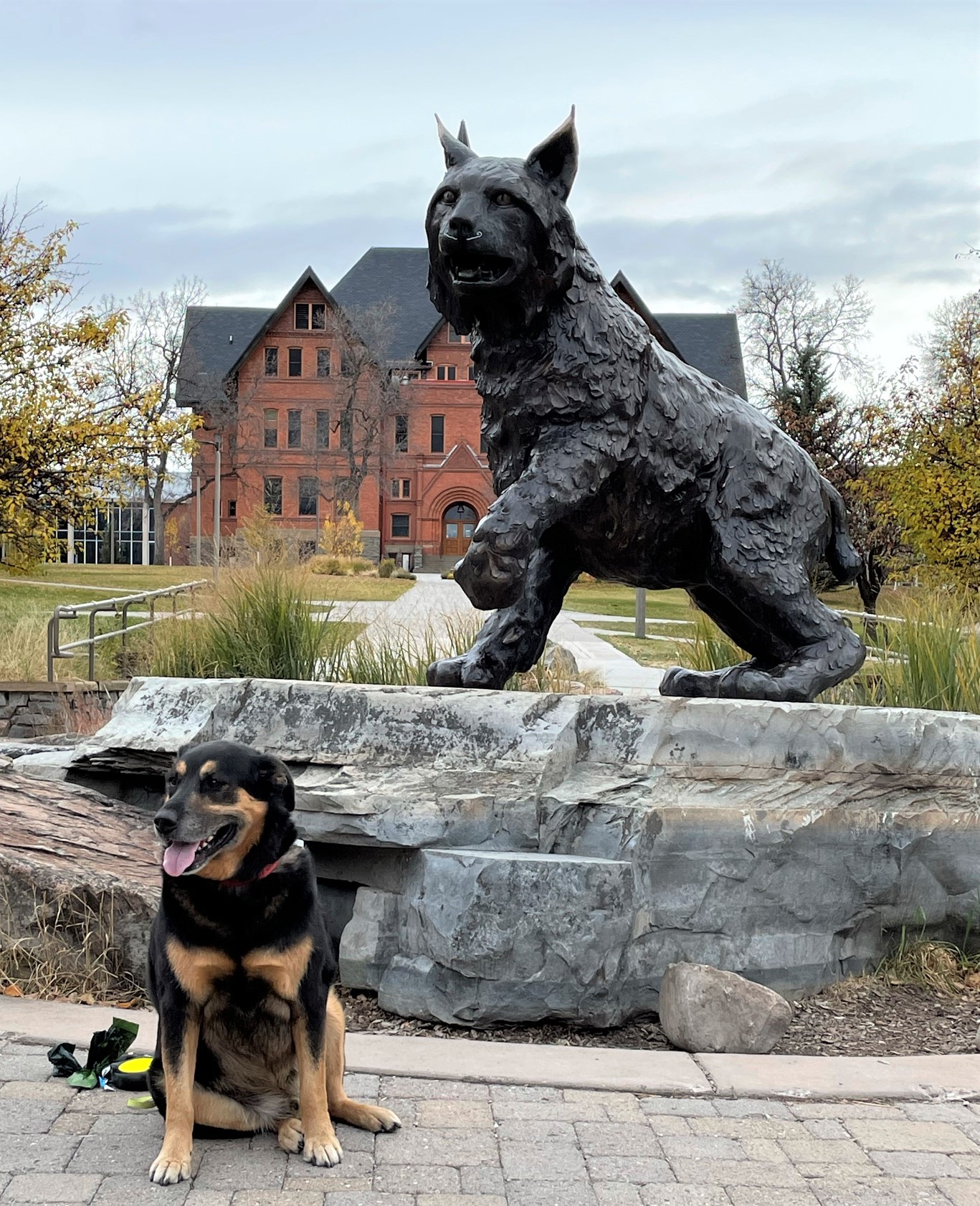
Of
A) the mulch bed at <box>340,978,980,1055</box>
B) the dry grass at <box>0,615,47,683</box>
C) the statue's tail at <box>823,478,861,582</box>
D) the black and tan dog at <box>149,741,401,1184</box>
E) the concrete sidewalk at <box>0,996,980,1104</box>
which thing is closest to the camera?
the black and tan dog at <box>149,741,401,1184</box>

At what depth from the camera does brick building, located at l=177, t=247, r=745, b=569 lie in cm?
4728

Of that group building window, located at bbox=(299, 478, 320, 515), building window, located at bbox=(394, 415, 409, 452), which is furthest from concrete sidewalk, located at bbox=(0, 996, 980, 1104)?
building window, located at bbox=(394, 415, 409, 452)

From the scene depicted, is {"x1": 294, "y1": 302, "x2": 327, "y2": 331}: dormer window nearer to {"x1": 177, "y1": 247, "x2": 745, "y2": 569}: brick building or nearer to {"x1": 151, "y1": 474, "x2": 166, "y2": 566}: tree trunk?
{"x1": 177, "y1": 247, "x2": 745, "y2": 569}: brick building

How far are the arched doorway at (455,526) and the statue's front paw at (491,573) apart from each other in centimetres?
4538

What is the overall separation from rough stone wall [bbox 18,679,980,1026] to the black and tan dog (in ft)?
3.40

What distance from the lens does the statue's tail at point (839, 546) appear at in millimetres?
5328

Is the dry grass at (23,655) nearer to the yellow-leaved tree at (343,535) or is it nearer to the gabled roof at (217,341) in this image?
the yellow-leaved tree at (343,535)

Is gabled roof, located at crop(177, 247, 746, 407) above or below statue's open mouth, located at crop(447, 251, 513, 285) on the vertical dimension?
above

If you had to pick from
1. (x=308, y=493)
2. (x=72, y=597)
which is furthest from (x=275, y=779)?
(x=308, y=493)

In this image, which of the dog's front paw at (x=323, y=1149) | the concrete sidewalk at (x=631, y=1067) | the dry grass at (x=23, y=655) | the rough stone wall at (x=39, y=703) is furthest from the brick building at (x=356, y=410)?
the dog's front paw at (x=323, y=1149)

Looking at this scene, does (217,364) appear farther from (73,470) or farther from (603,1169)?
(603,1169)

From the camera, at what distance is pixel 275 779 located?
3.19 meters

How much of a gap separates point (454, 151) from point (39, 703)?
7.96 metres

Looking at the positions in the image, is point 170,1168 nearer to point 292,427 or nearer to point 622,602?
point 622,602
